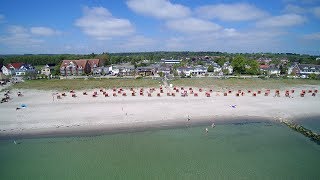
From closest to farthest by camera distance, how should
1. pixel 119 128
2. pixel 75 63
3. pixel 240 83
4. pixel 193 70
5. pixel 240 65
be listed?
pixel 119 128, pixel 240 83, pixel 75 63, pixel 240 65, pixel 193 70

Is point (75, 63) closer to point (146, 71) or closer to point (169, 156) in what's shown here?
point (146, 71)

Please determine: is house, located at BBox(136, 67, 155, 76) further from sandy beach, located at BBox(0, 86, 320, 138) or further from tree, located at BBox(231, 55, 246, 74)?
sandy beach, located at BBox(0, 86, 320, 138)

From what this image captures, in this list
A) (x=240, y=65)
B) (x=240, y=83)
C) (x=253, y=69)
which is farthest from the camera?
(x=240, y=65)

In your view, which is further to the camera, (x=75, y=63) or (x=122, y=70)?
(x=122, y=70)

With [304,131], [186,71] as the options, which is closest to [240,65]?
[186,71]

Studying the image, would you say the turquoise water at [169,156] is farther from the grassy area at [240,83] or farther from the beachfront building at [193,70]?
the beachfront building at [193,70]

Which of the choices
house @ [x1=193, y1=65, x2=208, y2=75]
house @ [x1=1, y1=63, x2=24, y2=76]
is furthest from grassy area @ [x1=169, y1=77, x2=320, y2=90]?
house @ [x1=1, y1=63, x2=24, y2=76]
